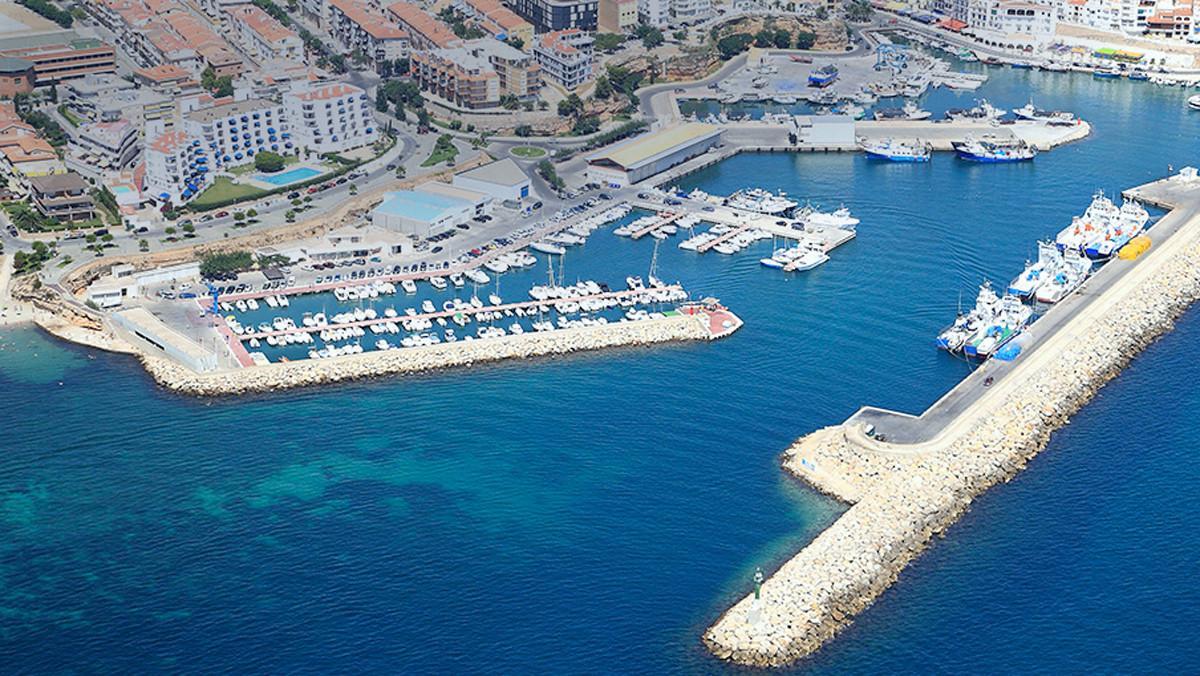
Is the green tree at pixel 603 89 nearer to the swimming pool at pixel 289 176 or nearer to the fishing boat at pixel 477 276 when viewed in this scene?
the swimming pool at pixel 289 176

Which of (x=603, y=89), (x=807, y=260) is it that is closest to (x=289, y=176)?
(x=603, y=89)

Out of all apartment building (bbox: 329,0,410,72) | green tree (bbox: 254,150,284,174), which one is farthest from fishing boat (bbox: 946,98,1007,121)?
green tree (bbox: 254,150,284,174)

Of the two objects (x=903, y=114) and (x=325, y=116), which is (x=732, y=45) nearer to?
(x=903, y=114)

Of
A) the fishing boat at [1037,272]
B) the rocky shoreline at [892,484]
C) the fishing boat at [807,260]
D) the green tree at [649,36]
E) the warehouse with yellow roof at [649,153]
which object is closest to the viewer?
the rocky shoreline at [892,484]

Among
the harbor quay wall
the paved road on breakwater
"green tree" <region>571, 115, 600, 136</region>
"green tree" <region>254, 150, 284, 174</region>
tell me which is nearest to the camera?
the paved road on breakwater

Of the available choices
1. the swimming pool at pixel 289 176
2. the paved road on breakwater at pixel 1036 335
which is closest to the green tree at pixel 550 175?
the swimming pool at pixel 289 176

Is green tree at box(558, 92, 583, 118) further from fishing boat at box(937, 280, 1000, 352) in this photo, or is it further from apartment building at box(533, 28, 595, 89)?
fishing boat at box(937, 280, 1000, 352)
